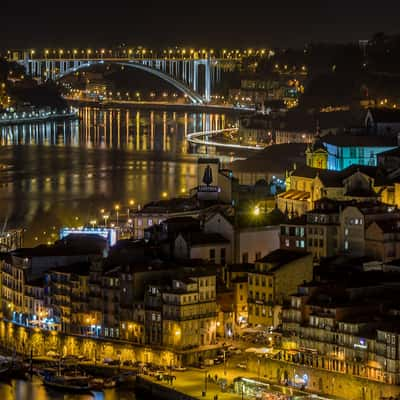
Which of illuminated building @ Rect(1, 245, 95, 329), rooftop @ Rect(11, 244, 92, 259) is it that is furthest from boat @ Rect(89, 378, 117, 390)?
rooftop @ Rect(11, 244, 92, 259)

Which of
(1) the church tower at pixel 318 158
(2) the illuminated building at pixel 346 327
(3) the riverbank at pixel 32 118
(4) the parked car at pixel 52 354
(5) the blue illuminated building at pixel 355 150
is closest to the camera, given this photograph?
(2) the illuminated building at pixel 346 327

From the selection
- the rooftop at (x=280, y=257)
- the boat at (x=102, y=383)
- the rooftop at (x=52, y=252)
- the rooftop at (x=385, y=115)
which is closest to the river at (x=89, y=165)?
the rooftop at (x=52, y=252)

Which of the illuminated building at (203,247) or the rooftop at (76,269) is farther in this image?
the illuminated building at (203,247)

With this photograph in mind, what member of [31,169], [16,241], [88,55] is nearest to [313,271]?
[16,241]

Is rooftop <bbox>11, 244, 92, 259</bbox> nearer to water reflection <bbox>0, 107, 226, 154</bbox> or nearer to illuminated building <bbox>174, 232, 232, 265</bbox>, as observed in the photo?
illuminated building <bbox>174, 232, 232, 265</bbox>

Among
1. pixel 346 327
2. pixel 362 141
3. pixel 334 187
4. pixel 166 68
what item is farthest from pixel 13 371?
pixel 166 68

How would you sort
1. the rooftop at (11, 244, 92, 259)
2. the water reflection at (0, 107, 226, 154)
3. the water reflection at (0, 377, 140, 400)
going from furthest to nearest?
1. the water reflection at (0, 107, 226, 154)
2. the rooftop at (11, 244, 92, 259)
3. the water reflection at (0, 377, 140, 400)

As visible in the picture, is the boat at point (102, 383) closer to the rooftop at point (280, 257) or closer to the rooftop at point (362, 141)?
the rooftop at point (280, 257)
